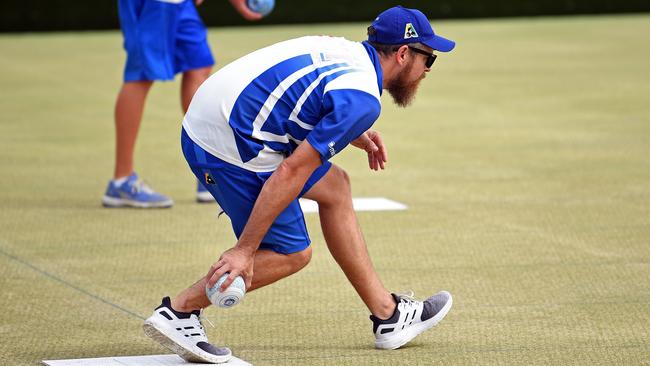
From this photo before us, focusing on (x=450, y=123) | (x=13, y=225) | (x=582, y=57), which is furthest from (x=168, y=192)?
(x=582, y=57)

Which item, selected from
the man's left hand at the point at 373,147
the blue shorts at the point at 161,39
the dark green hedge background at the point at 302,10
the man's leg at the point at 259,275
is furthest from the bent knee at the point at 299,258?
the dark green hedge background at the point at 302,10

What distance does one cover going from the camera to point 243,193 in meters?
4.12

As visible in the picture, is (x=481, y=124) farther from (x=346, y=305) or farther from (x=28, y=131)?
(x=346, y=305)

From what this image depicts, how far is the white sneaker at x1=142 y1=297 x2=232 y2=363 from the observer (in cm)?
410

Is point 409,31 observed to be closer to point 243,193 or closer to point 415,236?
point 243,193

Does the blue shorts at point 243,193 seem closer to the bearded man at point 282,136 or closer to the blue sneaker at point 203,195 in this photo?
the bearded man at point 282,136

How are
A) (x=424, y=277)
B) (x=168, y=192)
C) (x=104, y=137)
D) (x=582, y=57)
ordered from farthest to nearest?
1. (x=582, y=57)
2. (x=104, y=137)
3. (x=168, y=192)
4. (x=424, y=277)

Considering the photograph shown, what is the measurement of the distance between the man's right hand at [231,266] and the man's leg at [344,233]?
420mm

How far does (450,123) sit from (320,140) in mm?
6548

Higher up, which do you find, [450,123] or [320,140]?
[320,140]

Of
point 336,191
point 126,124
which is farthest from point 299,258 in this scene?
point 126,124

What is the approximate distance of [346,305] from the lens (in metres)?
5.09

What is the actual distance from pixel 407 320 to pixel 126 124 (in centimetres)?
307

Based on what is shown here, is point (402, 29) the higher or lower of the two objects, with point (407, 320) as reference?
higher
